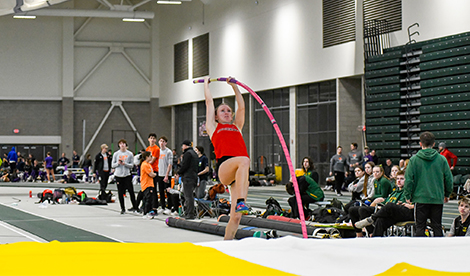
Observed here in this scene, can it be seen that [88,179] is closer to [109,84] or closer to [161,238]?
[109,84]

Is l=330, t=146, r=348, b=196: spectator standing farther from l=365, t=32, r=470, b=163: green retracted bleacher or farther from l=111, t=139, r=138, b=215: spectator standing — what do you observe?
l=111, t=139, r=138, b=215: spectator standing

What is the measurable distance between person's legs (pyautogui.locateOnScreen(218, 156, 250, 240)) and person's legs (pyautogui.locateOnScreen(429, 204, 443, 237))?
266 cm

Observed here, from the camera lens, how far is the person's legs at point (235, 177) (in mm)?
6828

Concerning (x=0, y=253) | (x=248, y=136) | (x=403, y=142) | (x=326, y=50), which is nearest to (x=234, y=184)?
(x=0, y=253)

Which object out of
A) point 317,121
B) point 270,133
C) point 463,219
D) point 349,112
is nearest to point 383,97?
point 349,112

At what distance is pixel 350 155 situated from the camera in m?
22.9

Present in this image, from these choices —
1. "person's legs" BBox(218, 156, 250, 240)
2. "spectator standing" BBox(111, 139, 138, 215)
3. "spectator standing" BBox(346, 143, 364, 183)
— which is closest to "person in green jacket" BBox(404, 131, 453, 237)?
"person's legs" BBox(218, 156, 250, 240)

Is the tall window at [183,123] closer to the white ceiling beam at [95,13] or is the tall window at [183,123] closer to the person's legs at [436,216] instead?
the white ceiling beam at [95,13]

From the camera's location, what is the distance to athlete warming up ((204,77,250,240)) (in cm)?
684

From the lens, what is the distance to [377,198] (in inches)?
385

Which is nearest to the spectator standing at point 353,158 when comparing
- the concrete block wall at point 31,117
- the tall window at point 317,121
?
the tall window at point 317,121

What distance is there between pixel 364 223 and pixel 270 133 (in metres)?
21.6

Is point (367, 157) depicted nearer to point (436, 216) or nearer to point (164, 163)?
point (164, 163)

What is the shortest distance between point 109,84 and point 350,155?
2215 cm
